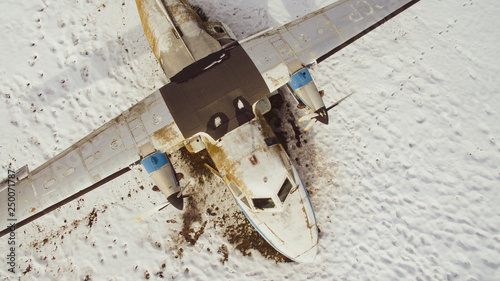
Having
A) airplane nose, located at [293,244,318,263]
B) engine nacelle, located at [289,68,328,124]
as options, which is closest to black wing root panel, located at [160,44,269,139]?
engine nacelle, located at [289,68,328,124]

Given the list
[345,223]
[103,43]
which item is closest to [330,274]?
[345,223]

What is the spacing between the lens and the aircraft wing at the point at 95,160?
7.80 m

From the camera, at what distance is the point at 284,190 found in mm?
7754

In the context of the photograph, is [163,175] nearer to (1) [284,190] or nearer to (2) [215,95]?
(2) [215,95]

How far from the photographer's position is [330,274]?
30.8ft

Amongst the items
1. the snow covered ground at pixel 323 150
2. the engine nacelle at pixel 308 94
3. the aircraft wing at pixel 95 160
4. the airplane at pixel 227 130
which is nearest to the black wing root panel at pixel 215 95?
the airplane at pixel 227 130

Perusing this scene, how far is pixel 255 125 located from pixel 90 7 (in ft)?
27.1

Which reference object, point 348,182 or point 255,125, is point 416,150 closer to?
point 348,182

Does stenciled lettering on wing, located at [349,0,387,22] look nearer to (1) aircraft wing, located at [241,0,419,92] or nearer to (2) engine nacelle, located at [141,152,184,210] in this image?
(1) aircraft wing, located at [241,0,419,92]

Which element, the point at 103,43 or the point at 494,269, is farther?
the point at 103,43

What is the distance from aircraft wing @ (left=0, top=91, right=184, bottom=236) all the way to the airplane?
0.03 metres

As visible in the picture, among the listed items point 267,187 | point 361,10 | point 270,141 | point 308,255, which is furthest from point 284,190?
point 361,10

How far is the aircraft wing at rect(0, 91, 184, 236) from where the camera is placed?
780 cm

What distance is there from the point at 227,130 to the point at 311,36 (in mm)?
3917
